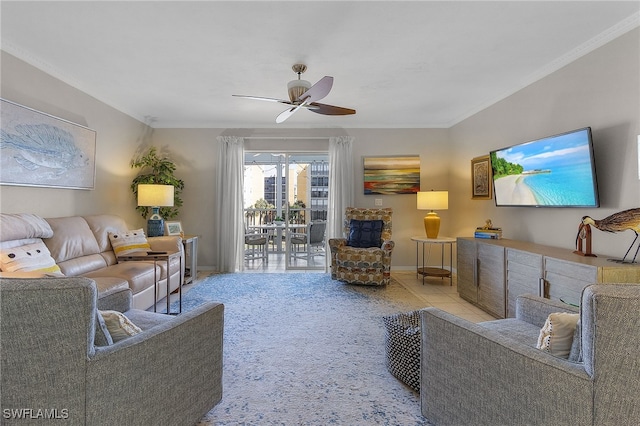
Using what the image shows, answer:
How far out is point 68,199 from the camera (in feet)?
10.8

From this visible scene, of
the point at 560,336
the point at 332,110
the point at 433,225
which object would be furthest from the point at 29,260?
the point at 433,225

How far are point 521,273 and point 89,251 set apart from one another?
420 cm

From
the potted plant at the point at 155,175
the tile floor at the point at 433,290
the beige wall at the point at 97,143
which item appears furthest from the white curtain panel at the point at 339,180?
the beige wall at the point at 97,143

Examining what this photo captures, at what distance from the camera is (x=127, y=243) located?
11.1 feet

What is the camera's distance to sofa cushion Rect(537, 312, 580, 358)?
1.10 metres

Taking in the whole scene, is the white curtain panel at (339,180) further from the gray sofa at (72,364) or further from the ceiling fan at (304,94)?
the gray sofa at (72,364)

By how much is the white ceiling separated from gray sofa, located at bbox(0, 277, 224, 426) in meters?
2.05

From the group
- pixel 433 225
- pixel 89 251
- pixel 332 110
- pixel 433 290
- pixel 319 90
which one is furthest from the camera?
pixel 433 225

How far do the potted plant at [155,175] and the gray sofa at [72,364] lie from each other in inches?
152

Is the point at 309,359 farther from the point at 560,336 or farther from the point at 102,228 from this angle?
the point at 102,228

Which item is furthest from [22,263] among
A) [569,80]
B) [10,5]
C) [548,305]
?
[569,80]

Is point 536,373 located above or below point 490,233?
below

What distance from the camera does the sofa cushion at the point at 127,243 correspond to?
331 centimetres

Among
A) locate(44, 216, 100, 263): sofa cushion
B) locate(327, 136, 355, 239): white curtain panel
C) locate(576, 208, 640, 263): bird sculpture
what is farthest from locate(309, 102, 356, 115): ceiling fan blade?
locate(44, 216, 100, 263): sofa cushion
